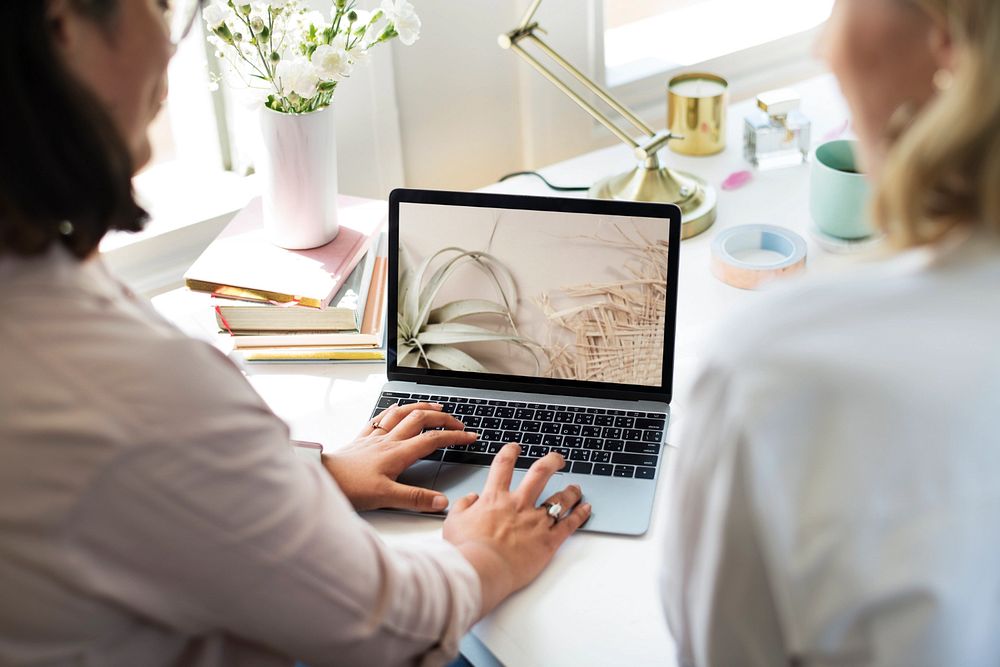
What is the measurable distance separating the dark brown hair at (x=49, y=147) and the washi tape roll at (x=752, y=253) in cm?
85

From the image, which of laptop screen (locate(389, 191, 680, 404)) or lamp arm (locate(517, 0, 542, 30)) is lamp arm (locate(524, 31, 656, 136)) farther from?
laptop screen (locate(389, 191, 680, 404))

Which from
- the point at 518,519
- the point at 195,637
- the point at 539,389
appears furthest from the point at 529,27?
the point at 195,637

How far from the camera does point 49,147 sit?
2.05 ft

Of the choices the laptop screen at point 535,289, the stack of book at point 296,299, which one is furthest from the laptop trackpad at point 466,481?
the stack of book at point 296,299

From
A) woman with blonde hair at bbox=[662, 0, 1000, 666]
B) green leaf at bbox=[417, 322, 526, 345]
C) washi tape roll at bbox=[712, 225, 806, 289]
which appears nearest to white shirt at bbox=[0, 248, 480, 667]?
woman with blonde hair at bbox=[662, 0, 1000, 666]

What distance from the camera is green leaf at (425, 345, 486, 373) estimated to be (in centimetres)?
118

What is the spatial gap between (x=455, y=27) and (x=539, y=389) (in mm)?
743

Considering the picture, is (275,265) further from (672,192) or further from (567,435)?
(672,192)

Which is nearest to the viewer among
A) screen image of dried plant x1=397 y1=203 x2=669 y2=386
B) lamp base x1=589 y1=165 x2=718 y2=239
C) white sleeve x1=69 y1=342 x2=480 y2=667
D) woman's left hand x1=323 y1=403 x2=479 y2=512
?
white sleeve x1=69 y1=342 x2=480 y2=667

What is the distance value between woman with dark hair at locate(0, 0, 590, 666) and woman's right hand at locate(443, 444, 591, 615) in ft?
0.45

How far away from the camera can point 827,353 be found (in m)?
0.59

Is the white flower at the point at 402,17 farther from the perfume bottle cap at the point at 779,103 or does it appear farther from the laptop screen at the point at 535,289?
the perfume bottle cap at the point at 779,103

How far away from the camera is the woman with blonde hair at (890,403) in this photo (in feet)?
1.90

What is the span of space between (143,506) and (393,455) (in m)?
0.41
